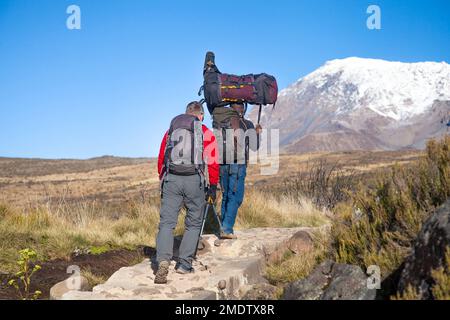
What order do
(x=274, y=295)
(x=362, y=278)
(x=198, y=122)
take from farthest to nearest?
(x=198, y=122), (x=274, y=295), (x=362, y=278)

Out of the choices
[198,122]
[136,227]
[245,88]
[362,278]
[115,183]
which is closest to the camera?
[362,278]

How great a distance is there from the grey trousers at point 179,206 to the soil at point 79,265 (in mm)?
1274

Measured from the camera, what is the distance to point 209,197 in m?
6.34

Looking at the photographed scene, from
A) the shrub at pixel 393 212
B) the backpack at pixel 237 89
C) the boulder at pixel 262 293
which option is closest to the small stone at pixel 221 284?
the boulder at pixel 262 293

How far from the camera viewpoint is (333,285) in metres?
4.18

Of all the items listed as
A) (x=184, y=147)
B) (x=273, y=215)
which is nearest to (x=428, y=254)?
(x=184, y=147)

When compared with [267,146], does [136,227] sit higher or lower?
lower

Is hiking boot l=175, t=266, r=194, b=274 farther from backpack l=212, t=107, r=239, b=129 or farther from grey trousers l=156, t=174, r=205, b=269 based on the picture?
backpack l=212, t=107, r=239, b=129

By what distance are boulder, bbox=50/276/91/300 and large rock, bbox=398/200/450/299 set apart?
3.18 m

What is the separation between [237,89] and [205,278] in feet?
8.44

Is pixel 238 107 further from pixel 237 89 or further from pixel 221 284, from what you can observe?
pixel 221 284

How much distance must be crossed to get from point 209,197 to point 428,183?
2454 millimetres

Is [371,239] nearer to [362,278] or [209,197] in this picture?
[362,278]
